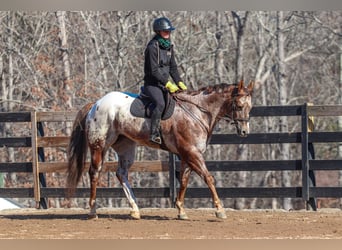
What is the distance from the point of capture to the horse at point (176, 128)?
10.1 meters

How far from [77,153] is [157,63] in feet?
6.16

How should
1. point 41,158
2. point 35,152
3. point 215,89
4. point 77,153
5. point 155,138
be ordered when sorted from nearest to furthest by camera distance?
1. point 155,138
2. point 215,89
3. point 77,153
4. point 35,152
5. point 41,158

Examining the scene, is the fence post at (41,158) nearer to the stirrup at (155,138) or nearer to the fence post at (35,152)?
the fence post at (35,152)

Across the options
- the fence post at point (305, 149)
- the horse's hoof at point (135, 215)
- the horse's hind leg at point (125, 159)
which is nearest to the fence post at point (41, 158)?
the horse's hind leg at point (125, 159)

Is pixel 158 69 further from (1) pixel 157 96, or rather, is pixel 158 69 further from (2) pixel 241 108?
(2) pixel 241 108

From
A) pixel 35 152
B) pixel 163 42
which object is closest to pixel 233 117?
pixel 163 42

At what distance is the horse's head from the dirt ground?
1.24 metres

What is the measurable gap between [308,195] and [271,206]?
14373mm

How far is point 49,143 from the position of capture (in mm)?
12320

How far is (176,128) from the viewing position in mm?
10266

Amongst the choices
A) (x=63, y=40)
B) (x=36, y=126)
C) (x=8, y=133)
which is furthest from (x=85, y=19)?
(x=36, y=126)

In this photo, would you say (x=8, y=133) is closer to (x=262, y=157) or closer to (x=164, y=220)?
(x=262, y=157)

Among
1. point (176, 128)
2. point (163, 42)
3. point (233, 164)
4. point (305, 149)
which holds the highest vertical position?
point (163, 42)

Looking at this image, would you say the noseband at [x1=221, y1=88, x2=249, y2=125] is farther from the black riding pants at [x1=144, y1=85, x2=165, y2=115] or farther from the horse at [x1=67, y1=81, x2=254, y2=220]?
the black riding pants at [x1=144, y1=85, x2=165, y2=115]
